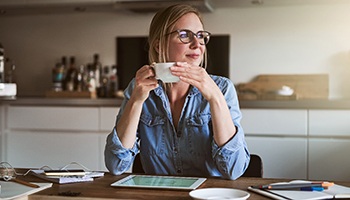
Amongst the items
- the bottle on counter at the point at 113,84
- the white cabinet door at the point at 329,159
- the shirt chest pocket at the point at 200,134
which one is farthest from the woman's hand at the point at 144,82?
the bottle on counter at the point at 113,84

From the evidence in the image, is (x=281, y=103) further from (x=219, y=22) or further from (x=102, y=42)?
(x=102, y=42)

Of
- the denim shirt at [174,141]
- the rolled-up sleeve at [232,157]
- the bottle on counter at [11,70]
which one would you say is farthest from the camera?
the bottle on counter at [11,70]

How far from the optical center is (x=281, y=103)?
129 inches

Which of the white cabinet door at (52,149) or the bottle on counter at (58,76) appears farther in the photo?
the bottle on counter at (58,76)

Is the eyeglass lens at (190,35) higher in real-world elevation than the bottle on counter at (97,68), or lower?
lower

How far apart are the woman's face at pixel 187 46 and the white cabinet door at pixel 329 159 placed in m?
1.79

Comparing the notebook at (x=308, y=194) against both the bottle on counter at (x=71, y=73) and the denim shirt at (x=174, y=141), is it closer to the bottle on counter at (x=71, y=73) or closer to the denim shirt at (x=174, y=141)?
the denim shirt at (x=174, y=141)

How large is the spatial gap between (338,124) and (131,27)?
1.72m

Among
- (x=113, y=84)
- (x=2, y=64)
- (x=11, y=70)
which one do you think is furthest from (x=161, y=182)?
(x=11, y=70)

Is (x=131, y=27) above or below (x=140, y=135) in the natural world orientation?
above

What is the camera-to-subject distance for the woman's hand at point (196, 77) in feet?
4.64

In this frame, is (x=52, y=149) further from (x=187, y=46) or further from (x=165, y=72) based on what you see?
(x=165, y=72)

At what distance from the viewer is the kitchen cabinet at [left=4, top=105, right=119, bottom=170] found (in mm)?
3578

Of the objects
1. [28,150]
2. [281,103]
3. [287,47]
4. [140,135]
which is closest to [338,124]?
[281,103]
